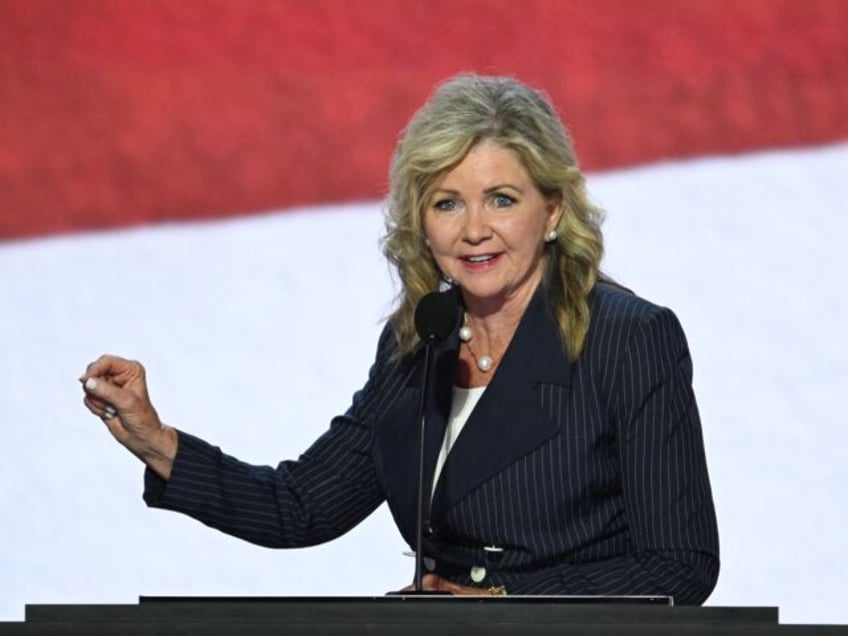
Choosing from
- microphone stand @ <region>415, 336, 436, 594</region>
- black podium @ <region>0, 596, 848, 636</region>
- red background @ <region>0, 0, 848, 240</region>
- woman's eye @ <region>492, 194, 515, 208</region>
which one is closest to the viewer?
black podium @ <region>0, 596, 848, 636</region>

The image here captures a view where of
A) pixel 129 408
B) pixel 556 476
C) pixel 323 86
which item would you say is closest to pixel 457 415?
pixel 556 476

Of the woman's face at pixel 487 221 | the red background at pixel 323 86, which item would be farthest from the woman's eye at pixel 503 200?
the red background at pixel 323 86

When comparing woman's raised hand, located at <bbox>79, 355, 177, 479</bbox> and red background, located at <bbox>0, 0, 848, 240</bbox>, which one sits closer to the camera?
woman's raised hand, located at <bbox>79, 355, 177, 479</bbox>

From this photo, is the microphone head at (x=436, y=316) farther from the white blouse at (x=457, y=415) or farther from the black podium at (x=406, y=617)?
the black podium at (x=406, y=617)

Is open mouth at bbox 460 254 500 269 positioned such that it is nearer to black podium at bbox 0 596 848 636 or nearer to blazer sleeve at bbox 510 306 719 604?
blazer sleeve at bbox 510 306 719 604

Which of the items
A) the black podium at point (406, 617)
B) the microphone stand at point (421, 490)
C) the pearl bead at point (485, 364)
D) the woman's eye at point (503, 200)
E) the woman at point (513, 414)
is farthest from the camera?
the pearl bead at point (485, 364)

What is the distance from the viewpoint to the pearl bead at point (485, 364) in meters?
2.47

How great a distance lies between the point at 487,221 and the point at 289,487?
51 centimetres

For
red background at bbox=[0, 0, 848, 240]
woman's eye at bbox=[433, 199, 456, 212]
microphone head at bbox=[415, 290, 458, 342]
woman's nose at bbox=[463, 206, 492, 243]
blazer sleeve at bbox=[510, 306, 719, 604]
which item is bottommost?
blazer sleeve at bbox=[510, 306, 719, 604]

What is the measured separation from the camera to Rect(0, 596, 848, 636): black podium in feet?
5.15

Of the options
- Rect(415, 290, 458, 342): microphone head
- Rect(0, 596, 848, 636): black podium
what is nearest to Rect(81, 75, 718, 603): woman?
Rect(415, 290, 458, 342): microphone head

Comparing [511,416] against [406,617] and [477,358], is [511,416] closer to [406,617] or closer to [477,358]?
[477,358]

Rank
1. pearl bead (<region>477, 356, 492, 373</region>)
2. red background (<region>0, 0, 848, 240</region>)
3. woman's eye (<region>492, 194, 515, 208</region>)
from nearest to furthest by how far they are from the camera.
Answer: woman's eye (<region>492, 194, 515, 208</region>) → pearl bead (<region>477, 356, 492, 373</region>) → red background (<region>0, 0, 848, 240</region>)

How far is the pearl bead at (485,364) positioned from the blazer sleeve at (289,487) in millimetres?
170
